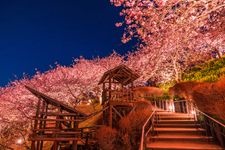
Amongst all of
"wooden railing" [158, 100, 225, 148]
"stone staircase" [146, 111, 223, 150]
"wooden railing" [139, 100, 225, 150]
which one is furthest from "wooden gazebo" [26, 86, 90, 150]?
"wooden railing" [158, 100, 225, 148]

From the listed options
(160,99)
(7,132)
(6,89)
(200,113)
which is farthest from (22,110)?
(200,113)

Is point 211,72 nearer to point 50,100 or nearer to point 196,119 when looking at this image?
point 196,119

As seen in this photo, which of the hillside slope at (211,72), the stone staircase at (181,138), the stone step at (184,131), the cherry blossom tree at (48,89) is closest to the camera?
the stone staircase at (181,138)

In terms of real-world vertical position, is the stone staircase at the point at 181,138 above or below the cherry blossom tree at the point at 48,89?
below

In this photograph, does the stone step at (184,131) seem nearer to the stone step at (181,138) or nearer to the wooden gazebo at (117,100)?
the stone step at (181,138)

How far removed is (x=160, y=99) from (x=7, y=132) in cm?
2256

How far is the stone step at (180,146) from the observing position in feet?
36.8

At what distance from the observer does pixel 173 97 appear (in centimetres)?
2416

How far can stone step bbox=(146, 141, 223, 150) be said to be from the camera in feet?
36.8

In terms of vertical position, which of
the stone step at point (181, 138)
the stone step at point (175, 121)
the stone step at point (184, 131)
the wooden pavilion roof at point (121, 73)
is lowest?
the stone step at point (181, 138)

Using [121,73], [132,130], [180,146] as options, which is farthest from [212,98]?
[121,73]

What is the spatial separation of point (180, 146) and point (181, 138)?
142 centimetres

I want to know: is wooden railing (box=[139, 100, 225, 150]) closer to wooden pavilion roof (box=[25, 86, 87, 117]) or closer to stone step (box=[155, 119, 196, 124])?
stone step (box=[155, 119, 196, 124])

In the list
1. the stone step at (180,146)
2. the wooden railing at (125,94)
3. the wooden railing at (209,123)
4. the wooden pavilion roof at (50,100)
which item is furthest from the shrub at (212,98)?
the wooden pavilion roof at (50,100)
